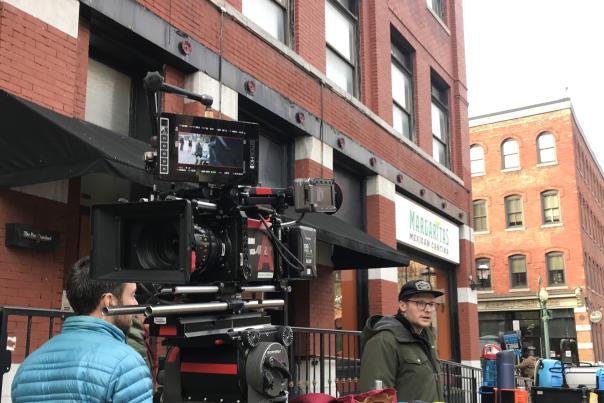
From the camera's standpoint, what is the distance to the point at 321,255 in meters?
10.1

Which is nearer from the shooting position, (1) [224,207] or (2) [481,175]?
(1) [224,207]

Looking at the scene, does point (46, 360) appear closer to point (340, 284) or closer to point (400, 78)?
point (340, 284)

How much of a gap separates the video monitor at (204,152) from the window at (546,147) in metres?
35.0

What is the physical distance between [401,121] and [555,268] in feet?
77.1

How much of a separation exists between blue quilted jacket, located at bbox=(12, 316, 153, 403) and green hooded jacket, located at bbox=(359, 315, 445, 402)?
1.89 meters

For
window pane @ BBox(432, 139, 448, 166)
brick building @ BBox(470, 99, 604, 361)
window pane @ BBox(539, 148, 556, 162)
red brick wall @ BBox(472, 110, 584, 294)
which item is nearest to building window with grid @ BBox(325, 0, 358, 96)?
window pane @ BBox(432, 139, 448, 166)

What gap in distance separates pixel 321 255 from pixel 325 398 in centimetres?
723

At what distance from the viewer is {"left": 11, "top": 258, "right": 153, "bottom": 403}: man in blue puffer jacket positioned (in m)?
2.35

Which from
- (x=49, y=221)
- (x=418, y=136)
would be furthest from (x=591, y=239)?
(x=49, y=221)

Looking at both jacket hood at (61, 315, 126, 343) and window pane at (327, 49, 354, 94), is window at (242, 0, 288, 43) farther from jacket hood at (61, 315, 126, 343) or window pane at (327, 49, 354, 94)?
jacket hood at (61, 315, 126, 343)

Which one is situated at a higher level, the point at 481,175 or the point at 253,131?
the point at 481,175

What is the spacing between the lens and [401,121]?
1439 cm

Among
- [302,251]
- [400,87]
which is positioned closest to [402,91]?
[400,87]

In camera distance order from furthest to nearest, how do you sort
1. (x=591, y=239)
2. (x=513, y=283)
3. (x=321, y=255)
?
(x=591, y=239)
(x=513, y=283)
(x=321, y=255)
